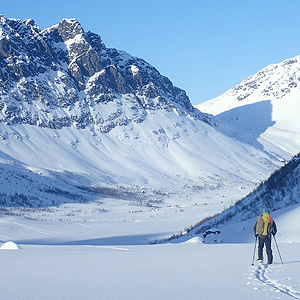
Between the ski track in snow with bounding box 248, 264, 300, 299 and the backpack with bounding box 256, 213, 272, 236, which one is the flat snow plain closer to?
the ski track in snow with bounding box 248, 264, 300, 299

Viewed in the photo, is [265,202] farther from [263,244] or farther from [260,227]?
[263,244]

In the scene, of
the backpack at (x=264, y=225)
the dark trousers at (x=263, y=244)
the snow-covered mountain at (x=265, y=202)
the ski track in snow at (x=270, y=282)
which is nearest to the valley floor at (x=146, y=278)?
the ski track in snow at (x=270, y=282)

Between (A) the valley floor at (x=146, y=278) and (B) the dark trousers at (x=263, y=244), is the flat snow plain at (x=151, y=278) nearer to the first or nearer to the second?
(A) the valley floor at (x=146, y=278)

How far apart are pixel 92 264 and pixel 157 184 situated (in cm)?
15701

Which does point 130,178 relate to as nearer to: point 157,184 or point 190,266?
point 157,184

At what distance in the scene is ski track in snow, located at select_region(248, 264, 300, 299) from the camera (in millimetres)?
10073

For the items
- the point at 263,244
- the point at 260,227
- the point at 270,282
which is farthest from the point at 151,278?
the point at 260,227

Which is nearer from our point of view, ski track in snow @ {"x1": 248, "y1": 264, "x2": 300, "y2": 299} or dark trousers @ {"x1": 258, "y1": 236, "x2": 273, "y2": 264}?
ski track in snow @ {"x1": 248, "y1": 264, "x2": 300, "y2": 299}

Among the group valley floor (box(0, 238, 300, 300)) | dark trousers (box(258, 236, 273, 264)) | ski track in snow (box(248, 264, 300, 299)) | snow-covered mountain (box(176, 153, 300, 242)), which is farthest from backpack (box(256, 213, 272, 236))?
snow-covered mountain (box(176, 153, 300, 242))

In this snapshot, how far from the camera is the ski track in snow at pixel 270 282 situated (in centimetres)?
1007

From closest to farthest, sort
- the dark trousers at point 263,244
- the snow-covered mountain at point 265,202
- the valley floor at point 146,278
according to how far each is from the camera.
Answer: the valley floor at point 146,278 → the dark trousers at point 263,244 → the snow-covered mountain at point 265,202

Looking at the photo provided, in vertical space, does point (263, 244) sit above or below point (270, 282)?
above

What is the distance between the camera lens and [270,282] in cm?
1162

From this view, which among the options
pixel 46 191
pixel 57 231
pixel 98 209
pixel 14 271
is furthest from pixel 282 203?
pixel 46 191
